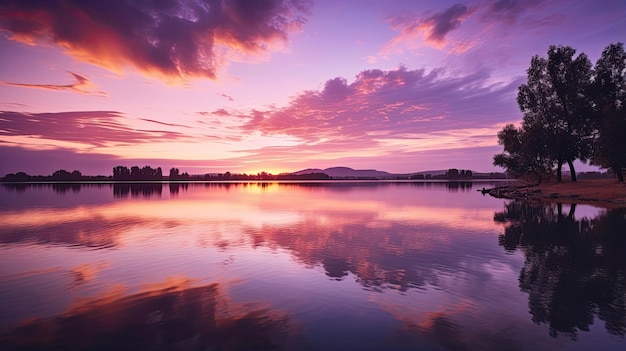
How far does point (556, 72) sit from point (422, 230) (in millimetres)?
57793

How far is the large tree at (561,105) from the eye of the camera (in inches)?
2345

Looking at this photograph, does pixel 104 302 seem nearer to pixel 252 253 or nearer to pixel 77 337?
pixel 77 337

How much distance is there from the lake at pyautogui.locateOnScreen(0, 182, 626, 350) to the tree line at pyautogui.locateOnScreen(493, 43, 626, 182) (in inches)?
1694

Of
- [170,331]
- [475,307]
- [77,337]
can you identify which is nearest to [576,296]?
[475,307]

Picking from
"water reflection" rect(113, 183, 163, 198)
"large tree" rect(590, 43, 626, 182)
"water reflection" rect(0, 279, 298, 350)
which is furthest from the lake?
"water reflection" rect(113, 183, 163, 198)

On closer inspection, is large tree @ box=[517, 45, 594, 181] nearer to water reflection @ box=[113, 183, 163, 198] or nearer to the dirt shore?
the dirt shore

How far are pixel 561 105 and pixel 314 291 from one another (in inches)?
2850

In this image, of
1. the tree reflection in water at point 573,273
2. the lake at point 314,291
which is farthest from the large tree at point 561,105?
the lake at point 314,291

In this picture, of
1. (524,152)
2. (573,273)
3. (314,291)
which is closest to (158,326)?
(314,291)

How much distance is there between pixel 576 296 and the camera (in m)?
11.2

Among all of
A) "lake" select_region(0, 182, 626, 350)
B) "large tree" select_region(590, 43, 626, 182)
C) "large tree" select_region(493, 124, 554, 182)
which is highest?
"large tree" select_region(590, 43, 626, 182)

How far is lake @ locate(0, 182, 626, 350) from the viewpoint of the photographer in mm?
8586

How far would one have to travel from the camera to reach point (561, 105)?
6378 centimetres

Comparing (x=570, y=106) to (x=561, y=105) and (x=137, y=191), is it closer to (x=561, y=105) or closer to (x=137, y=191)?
(x=561, y=105)
